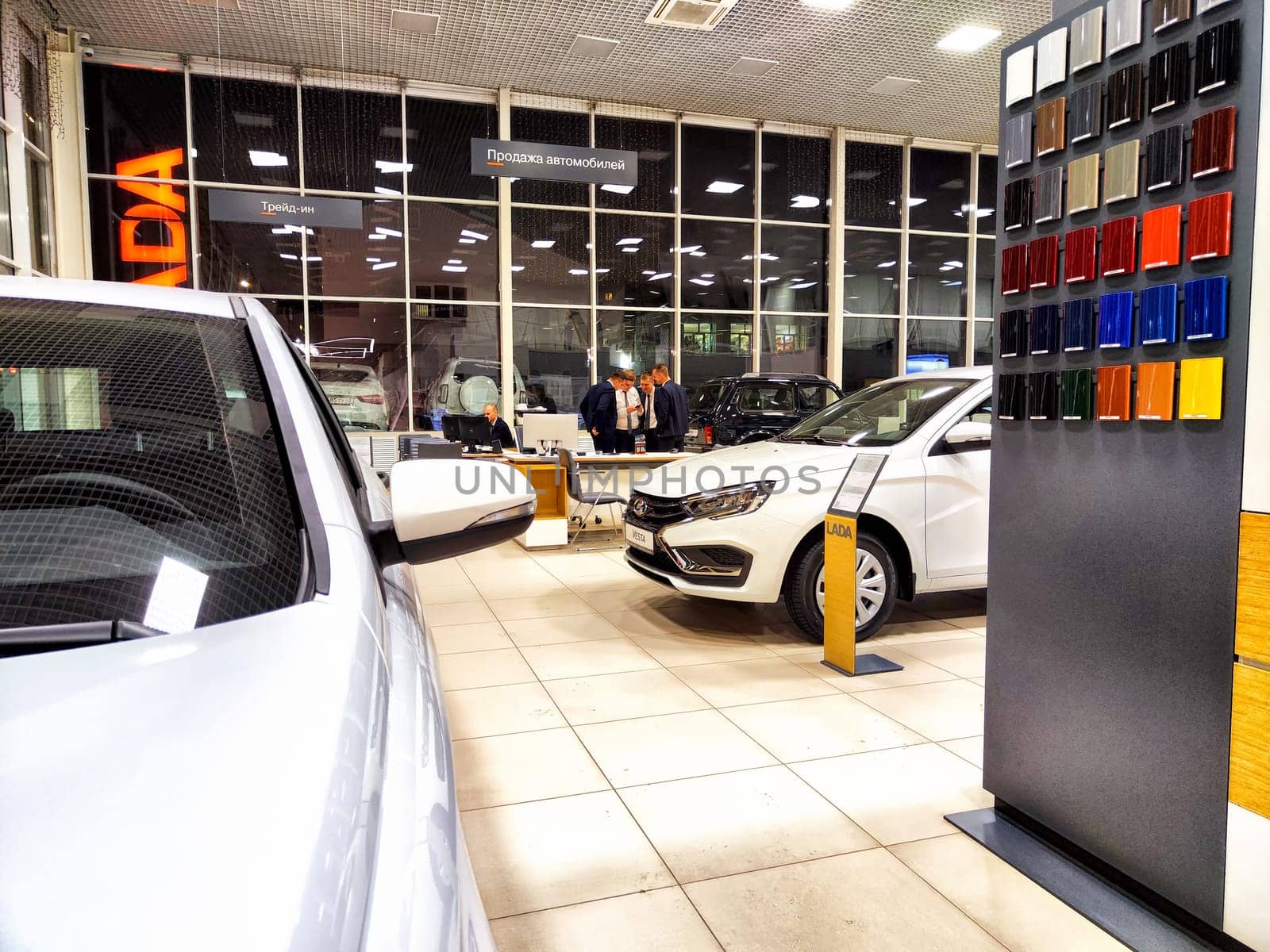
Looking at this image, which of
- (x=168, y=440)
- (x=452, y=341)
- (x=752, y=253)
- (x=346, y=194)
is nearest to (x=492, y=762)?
(x=168, y=440)

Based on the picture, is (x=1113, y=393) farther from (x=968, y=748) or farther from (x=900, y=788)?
(x=968, y=748)

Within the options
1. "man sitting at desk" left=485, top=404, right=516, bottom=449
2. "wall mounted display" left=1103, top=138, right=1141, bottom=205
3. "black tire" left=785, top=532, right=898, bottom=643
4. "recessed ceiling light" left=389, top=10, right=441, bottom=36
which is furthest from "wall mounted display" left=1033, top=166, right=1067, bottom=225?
"recessed ceiling light" left=389, top=10, right=441, bottom=36

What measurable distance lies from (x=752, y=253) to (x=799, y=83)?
2.38 metres

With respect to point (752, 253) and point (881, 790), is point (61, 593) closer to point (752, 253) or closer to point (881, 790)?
point (881, 790)

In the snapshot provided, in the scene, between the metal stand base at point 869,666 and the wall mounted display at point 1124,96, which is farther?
the metal stand base at point 869,666

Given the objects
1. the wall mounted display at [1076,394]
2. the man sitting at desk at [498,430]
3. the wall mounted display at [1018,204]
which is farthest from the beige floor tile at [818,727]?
the man sitting at desk at [498,430]

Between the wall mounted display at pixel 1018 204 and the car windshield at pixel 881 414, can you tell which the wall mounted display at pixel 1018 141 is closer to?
the wall mounted display at pixel 1018 204

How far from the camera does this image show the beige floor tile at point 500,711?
3.05 m

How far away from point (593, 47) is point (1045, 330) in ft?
26.9

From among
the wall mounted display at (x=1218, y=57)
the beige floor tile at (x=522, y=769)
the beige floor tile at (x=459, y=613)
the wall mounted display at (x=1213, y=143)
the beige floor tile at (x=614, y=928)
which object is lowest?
the beige floor tile at (x=614, y=928)

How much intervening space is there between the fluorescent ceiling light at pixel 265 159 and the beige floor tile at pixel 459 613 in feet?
24.7

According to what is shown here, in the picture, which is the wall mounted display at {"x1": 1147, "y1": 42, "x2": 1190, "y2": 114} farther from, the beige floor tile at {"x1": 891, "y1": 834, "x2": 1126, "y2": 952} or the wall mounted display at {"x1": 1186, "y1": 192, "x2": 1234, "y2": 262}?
the beige floor tile at {"x1": 891, "y1": 834, "x2": 1126, "y2": 952}

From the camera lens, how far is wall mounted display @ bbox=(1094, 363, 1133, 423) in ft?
6.29

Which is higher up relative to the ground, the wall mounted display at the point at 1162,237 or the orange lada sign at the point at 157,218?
the orange lada sign at the point at 157,218
